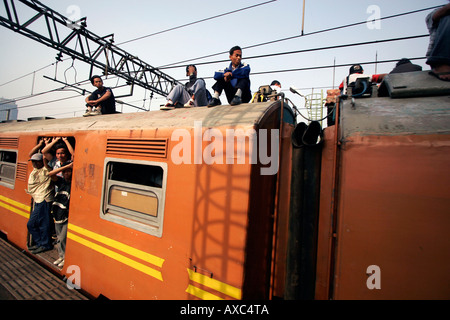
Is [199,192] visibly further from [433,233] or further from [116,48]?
[116,48]

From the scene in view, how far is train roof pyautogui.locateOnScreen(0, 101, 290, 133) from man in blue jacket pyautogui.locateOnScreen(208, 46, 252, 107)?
2.20 feet

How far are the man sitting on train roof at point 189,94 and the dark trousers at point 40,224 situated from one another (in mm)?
3101

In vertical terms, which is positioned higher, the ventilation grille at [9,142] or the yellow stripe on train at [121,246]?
the ventilation grille at [9,142]

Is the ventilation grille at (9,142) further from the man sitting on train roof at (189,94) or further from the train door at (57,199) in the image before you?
the man sitting on train roof at (189,94)

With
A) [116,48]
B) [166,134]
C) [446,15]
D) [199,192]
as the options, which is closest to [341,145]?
[199,192]

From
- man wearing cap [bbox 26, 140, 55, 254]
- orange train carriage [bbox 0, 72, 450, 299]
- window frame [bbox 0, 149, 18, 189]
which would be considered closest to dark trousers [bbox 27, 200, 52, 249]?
man wearing cap [bbox 26, 140, 55, 254]

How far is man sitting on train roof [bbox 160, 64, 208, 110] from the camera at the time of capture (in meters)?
3.98

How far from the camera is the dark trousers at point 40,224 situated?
4.13 m

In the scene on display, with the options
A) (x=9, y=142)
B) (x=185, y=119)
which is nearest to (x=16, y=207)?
(x=9, y=142)

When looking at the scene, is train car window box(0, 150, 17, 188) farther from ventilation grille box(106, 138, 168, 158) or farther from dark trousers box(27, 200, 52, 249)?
ventilation grille box(106, 138, 168, 158)

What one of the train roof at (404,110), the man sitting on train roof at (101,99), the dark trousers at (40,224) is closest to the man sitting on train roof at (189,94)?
the man sitting on train roof at (101,99)

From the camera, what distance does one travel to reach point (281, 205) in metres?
2.31

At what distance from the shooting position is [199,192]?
220cm

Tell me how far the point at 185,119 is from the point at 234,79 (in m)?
1.22
